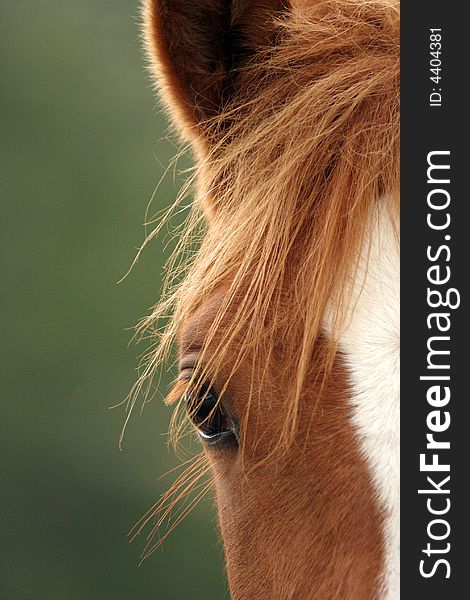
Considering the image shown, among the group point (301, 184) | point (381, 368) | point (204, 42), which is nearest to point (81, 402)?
point (204, 42)

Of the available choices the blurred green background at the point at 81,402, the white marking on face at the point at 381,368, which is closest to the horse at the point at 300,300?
the white marking on face at the point at 381,368

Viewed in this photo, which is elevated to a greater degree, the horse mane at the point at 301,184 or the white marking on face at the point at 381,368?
the horse mane at the point at 301,184

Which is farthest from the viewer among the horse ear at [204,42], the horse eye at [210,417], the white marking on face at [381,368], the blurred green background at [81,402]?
the blurred green background at [81,402]

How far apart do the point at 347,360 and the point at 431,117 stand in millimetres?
224

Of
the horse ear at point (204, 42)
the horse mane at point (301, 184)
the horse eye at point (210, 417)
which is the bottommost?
the horse eye at point (210, 417)

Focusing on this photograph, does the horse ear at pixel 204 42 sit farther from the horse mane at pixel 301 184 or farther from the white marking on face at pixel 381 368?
the white marking on face at pixel 381 368

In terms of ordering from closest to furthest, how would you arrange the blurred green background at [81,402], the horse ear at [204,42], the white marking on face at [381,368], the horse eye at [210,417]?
the white marking on face at [381,368] → the horse eye at [210,417] → the horse ear at [204,42] → the blurred green background at [81,402]

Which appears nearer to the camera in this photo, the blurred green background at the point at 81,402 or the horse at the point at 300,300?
the horse at the point at 300,300

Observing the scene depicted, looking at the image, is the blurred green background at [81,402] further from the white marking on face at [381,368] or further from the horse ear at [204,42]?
the white marking on face at [381,368]

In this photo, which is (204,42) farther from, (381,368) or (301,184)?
(381,368)

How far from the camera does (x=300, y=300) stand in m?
0.75

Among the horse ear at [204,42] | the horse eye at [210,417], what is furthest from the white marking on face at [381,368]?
the horse ear at [204,42]

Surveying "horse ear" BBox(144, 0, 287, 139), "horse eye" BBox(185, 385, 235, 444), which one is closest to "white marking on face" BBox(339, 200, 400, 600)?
"horse eye" BBox(185, 385, 235, 444)

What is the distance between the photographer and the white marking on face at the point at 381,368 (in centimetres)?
64
